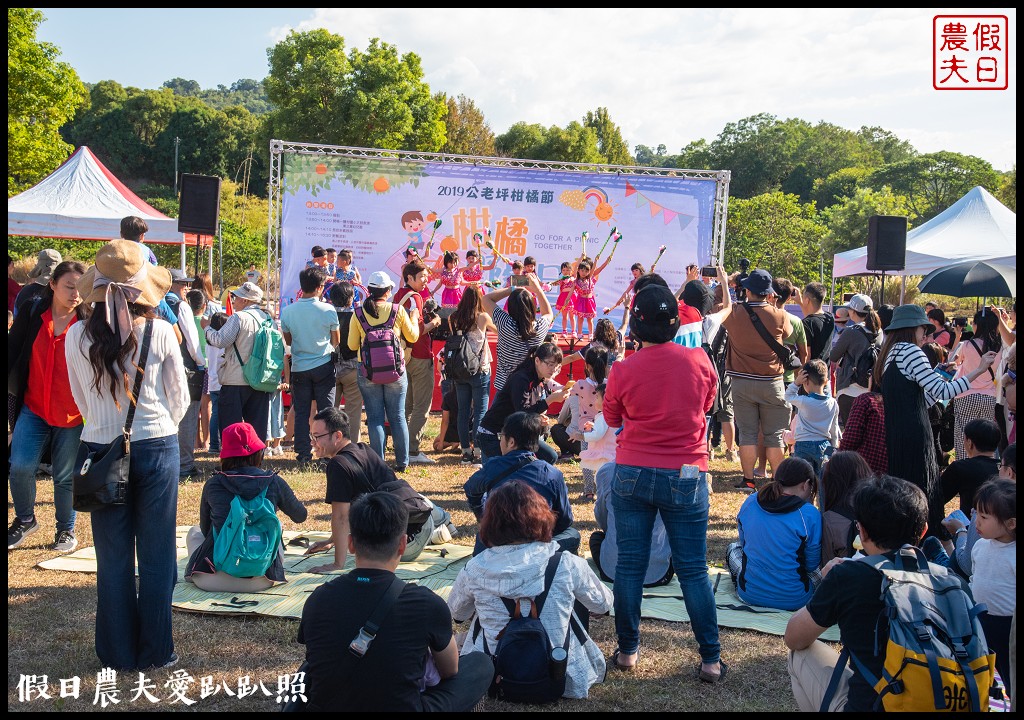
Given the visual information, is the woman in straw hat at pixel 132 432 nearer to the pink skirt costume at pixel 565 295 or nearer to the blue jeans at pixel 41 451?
the blue jeans at pixel 41 451

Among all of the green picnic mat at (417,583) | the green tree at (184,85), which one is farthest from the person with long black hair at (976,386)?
the green tree at (184,85)

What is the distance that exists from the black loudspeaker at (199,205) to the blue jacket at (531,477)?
6962mm

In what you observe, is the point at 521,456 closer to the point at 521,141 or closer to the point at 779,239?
the point at 779,239

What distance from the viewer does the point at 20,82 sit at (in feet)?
64.5

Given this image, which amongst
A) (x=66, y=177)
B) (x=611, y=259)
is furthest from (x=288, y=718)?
(x=66, y=177)

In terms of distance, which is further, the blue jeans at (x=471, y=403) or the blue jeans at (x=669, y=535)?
the blue jeans at (x=471, y=403)

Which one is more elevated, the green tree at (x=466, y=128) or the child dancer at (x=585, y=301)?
the green tree at (x=466, y=128)

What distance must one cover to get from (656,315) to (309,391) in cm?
466

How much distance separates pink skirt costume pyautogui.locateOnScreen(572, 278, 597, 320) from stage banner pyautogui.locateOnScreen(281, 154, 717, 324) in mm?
210

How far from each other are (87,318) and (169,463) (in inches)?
27.0

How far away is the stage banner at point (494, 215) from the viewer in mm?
12523

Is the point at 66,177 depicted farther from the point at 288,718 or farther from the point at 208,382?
the point at 288,718

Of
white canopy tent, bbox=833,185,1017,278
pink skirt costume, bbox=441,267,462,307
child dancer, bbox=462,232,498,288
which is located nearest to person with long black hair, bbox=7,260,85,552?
pink skirt costume, bbox=441,267,462,307

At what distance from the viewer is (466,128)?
49469 mm
